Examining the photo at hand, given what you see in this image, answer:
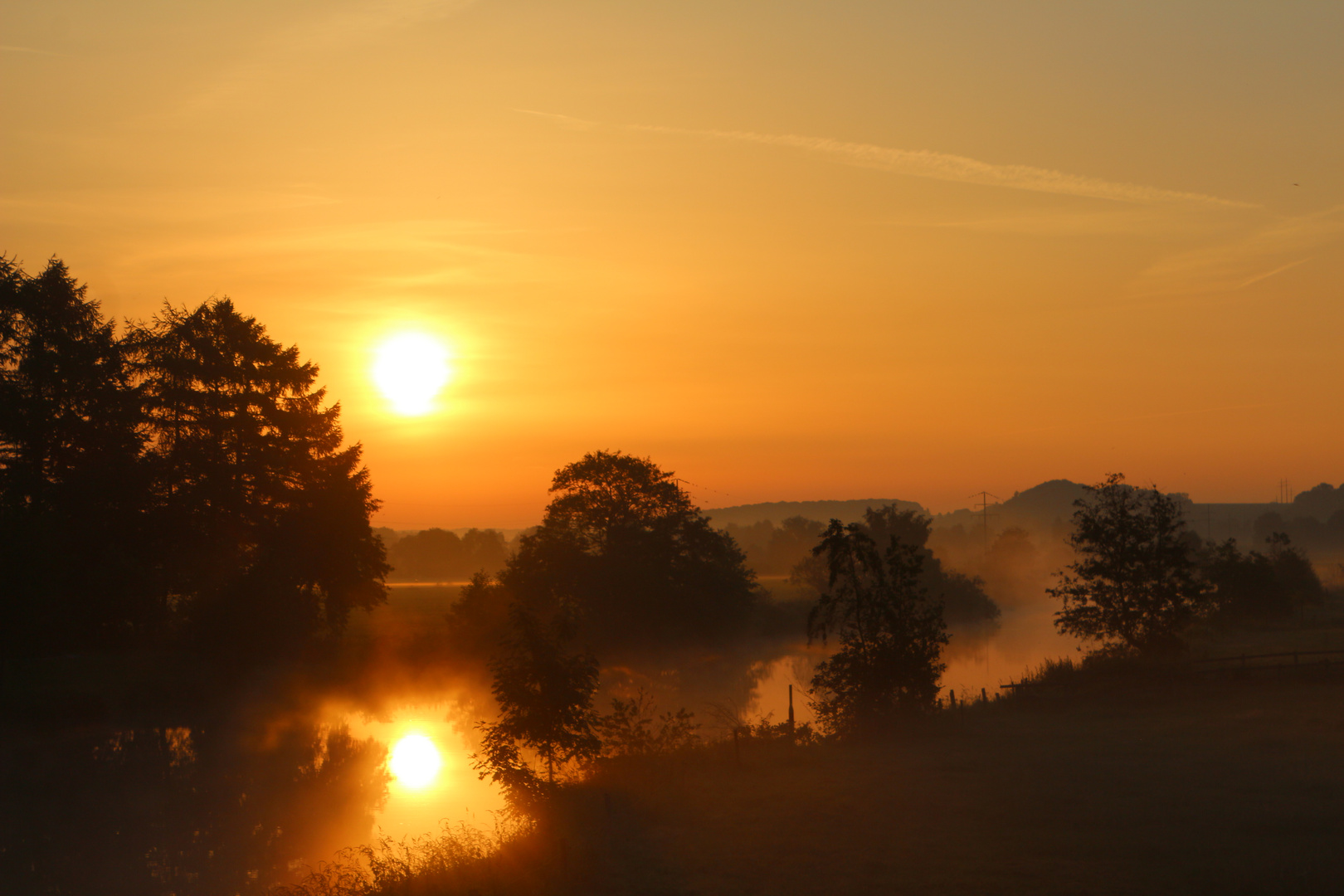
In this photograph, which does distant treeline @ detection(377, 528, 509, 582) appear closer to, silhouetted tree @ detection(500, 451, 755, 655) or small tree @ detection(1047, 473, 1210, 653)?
silhouetted tree @ detection(500, 451, 755, 655)

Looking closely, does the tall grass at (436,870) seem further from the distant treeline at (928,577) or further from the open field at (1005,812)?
the distant treeline at (928,577)

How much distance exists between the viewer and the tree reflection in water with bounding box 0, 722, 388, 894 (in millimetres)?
20659

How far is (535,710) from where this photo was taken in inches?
902

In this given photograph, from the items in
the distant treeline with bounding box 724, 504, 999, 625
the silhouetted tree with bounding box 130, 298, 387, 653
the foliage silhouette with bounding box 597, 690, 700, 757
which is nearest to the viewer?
the foliage silhouette with bounding box 597, 690, 700, 757

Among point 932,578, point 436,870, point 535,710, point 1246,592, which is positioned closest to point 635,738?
point 535,710

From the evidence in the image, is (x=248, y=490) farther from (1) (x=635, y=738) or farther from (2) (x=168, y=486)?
(1) (x=635, y=738)

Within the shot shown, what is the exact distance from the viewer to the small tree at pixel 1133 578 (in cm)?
3791

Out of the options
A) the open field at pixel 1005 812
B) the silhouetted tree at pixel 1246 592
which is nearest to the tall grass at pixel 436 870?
the open field at pixel 1005 812

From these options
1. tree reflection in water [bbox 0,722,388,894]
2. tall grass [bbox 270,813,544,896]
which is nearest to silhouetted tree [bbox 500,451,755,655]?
tree reflection in water [bbox 0,722,388,894]

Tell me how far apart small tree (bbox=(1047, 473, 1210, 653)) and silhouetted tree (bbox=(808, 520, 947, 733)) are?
33.5 ft

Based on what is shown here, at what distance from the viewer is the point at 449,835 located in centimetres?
2241

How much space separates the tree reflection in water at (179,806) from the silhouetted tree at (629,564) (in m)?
21.6

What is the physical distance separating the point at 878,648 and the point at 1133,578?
1340 centimetres

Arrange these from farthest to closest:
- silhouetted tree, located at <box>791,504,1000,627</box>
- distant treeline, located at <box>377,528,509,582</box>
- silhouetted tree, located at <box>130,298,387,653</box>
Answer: distant treeline, located at <box>377,528,509,582</box>, silhouetted tree, located at <box>791,504,1000,627</box>, silhouetted tree, located at <box>130,298,387,653</box>
